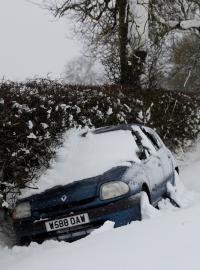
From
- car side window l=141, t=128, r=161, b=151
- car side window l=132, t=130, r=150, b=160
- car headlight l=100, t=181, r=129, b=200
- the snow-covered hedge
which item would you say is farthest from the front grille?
car side window l=141, t=128, r=161, b=151

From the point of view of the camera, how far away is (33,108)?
813cm

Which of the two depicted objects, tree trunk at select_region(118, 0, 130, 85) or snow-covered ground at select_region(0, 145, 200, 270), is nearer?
snow-covered ground at select_region(0, 145, 200, 270)

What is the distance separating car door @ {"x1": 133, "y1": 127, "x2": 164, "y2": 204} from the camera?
7773 millimetres

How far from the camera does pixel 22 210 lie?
6.95m

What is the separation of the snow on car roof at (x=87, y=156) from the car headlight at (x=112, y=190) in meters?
0.28

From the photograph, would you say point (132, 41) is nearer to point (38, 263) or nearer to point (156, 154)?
point (156, 154)

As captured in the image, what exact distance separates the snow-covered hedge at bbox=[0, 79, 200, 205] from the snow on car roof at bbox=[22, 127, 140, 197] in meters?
0.29

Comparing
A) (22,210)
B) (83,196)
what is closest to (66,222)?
(83,196)

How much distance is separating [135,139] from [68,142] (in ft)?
3.29

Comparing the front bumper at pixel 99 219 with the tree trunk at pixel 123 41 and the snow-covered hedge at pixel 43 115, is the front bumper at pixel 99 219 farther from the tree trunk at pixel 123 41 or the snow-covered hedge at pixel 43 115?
the tree trunk at pixel 123 41

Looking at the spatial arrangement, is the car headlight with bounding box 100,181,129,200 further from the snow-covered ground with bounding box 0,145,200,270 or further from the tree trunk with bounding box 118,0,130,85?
the tree trunk with bounding box 118,0,130,85

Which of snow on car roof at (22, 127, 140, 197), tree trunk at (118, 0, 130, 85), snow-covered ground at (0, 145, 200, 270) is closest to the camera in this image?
snow-covered ground at (0, 145, 200, 270)

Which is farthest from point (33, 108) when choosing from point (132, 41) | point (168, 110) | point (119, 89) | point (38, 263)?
point (132, 41)

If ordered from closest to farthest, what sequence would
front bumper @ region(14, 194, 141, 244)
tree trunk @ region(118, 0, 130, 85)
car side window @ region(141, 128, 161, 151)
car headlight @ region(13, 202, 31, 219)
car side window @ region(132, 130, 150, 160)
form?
1. front bumper @ region(14, 194, 141, 244)
2. car headlight @ region(13, 202, 31, 219)
3. car side window @ region(132, 130, 150, 160)
4. car side window @ region(141, 128, 161, 151)
5. tree trunk @ region(118, 0, 130, 85)
